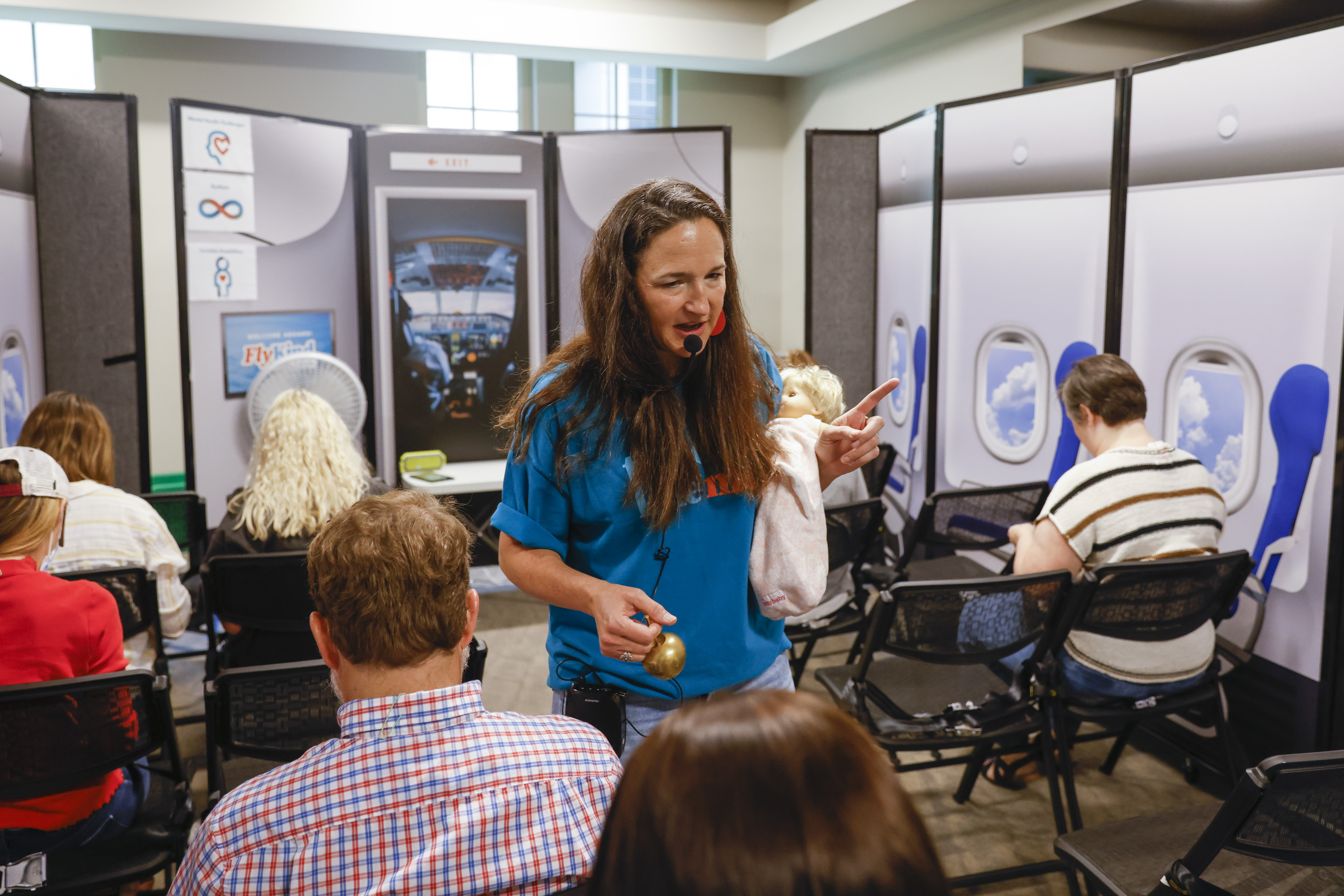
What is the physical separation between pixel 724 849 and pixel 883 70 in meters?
6.61

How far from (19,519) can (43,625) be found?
0.20 metres

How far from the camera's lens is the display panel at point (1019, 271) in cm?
336

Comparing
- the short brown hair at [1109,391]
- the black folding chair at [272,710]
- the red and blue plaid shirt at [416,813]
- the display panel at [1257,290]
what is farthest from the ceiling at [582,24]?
the red and blue plaid shirt at [416,813]

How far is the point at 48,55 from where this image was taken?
6039 millimetres

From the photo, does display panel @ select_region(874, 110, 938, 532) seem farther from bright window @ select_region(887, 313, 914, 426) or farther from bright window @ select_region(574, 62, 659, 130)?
bright window @ select_region(574, 62, 659, 130)

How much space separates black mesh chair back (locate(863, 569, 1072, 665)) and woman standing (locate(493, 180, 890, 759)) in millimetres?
922

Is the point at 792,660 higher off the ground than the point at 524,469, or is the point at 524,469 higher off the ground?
the point at 524,469

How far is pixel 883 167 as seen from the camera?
4664 millimetres

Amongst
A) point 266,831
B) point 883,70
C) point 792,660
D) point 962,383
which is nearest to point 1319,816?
point 266,831

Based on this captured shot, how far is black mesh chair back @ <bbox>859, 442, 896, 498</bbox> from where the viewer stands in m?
3.97

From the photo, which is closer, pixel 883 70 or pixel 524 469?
pixel 524 469

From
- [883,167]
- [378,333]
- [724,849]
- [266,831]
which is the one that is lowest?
[266,831]

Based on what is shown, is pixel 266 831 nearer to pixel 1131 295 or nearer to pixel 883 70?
pixel 1131 295

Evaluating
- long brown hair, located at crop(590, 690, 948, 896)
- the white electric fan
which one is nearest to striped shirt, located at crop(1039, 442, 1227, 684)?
long brown hair, located at crop(590, 690, 948, 896)
